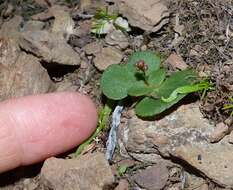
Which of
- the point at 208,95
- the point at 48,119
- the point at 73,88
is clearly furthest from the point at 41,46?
the point at 208,95

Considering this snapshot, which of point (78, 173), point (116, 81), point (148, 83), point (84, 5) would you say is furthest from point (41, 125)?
point (84, 5)

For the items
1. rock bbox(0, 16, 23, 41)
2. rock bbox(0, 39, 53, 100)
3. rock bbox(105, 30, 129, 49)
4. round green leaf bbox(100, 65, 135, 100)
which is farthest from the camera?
rock bbox(0, 16, 23, 41)

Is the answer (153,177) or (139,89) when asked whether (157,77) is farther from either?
(153,177)

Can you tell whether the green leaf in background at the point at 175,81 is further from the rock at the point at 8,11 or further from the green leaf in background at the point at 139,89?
the rock at the point at 8,11

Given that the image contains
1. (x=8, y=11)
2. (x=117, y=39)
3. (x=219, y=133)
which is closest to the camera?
(x=219, y=133)

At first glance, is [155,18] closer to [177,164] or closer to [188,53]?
[188,53]

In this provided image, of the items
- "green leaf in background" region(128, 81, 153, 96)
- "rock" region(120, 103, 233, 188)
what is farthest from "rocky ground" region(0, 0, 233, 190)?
"green leaf in background" region(128, 81, 153, 96)

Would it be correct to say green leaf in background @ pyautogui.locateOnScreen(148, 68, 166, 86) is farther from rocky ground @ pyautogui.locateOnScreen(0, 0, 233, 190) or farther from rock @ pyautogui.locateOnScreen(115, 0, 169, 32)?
rock @ pyautogui.locateOnScreen(115, 0, 169, 32)

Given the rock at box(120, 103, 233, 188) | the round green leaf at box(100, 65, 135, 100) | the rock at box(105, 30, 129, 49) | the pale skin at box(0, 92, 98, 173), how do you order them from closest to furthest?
the rock at box(120, 103, 233, 188) < the pale skin at box(0, 92, 98, 173) < the round green leaf at box(100, 65, 135, 100) < the rock at box(105, 30, 129, 49)
